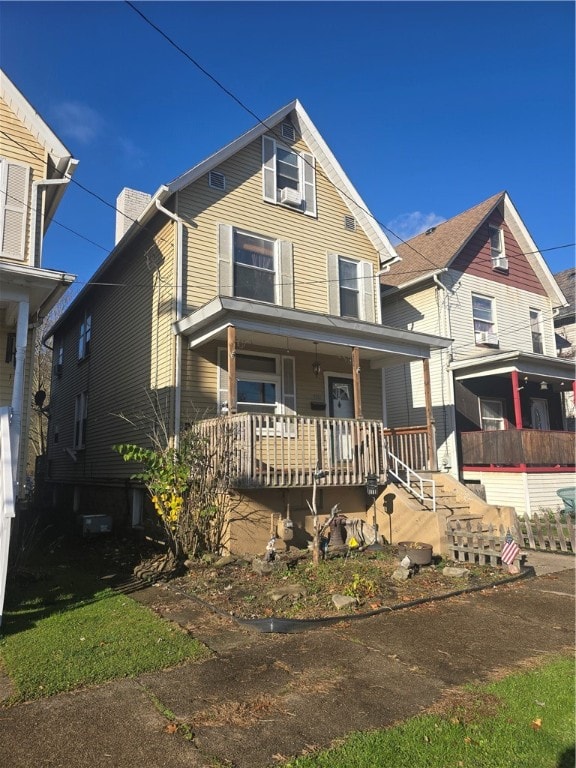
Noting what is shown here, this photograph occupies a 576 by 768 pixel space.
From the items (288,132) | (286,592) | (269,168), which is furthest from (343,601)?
(288,132)

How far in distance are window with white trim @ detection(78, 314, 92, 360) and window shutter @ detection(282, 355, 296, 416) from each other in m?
→ 7.83

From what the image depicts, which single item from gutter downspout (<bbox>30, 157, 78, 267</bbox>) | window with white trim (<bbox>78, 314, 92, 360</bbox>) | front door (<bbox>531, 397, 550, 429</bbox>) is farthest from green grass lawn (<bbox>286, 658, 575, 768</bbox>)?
front door (<bbox>531, 397, 550, 429</bbox>)

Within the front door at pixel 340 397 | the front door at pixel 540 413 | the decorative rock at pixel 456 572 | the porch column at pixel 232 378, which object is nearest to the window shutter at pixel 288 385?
the front door at pixel 340 397

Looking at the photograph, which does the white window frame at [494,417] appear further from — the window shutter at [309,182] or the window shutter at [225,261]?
the window shutter at [225,261]

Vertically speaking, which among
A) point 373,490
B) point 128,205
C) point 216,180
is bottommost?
point 373,490

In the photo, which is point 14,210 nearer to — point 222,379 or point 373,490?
point 222,379

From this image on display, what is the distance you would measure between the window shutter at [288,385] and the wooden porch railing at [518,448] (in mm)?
6511

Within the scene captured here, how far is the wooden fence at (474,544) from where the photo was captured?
9.11m

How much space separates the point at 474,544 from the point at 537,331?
13693mm

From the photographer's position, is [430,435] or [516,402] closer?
[430,435]

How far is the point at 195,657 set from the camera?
513 centimetres

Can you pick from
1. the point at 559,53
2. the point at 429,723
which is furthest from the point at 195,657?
the point at 559,53

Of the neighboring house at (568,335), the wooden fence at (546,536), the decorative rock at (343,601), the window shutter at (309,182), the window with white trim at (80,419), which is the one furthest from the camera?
the neighboring house at (568,335)

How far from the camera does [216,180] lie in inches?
506
